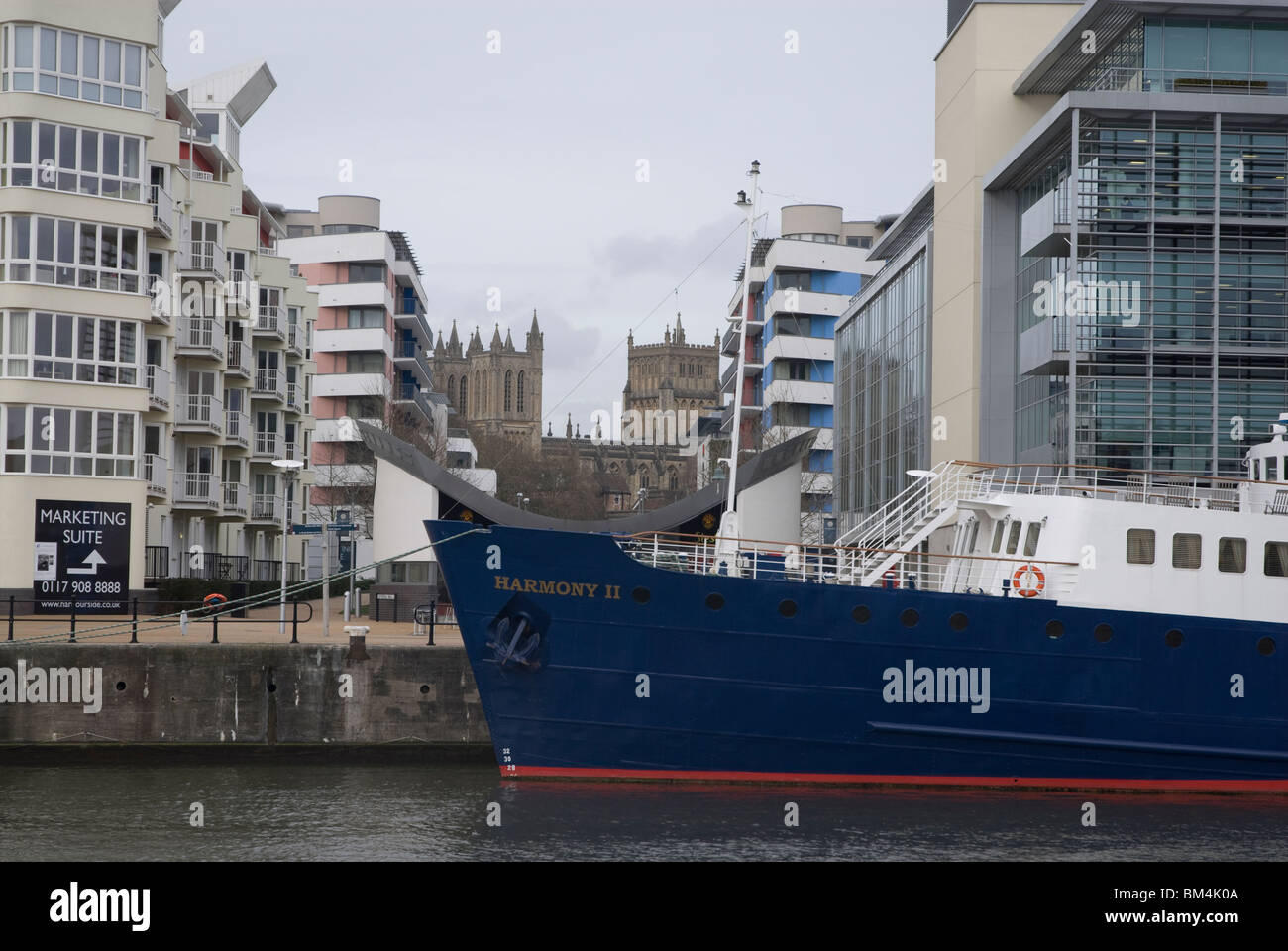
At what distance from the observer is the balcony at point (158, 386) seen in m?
44.8

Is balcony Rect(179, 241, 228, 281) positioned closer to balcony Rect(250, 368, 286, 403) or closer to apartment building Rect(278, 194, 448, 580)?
balcony Rect(250, 368, 286, 403)

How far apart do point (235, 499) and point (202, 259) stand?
9910mm

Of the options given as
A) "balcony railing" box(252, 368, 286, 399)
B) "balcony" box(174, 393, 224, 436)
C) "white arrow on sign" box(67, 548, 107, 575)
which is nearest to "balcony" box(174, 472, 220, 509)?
"balcony" box(174, 393, 224, 436)

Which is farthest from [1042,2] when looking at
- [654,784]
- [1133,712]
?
[654,784]

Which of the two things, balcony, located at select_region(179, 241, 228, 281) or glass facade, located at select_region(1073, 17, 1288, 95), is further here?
balcony, located at select_region(179, 241, 228, 281)

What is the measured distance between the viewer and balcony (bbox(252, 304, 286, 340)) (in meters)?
62.1

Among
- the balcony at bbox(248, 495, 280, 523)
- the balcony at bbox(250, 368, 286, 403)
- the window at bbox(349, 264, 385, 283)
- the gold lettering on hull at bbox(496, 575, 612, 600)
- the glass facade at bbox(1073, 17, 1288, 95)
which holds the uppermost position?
the window at bbox(349, 264, 385, 283)

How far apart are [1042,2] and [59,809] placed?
35.4 meters

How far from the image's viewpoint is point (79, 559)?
33000mm

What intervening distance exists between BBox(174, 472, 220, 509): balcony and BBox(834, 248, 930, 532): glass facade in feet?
75.4

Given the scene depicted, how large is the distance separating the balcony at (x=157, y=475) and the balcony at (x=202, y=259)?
7.60 meters

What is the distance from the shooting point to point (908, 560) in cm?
2753

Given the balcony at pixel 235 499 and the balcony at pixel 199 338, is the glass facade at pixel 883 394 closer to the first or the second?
the balcony at pixel 199 338
